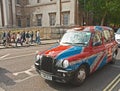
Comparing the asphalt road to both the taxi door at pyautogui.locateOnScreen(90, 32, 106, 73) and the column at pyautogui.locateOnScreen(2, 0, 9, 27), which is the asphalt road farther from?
the column at pyautogui.locateOnScreen(2, 0, 9, 27)

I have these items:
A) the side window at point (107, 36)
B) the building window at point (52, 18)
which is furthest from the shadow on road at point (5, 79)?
the building window at point (52, 18)

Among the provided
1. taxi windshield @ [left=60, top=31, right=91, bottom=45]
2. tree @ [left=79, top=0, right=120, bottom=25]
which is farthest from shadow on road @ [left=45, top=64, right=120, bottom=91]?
tree @ [left=79, top=0, right=120, bottom=25]

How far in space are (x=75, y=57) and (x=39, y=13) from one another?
1401 inches

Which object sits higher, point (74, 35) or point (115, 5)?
point (115, 5)

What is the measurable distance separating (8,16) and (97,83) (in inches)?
1277

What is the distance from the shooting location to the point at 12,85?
6.32 meters

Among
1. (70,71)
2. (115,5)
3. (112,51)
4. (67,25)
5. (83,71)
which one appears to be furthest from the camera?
(67,25)

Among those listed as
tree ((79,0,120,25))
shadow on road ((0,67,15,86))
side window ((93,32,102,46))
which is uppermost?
tree ((79,0,120,25))

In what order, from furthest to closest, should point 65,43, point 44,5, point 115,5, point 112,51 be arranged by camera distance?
1. point 44,5
2. point 115,5
3. point 112,51
4. point 65,43

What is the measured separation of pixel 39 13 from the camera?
4028 cm

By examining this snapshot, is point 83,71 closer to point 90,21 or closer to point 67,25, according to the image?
point 67,25

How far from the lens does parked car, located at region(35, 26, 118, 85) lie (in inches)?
→ 226

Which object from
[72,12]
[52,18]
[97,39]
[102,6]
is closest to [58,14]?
[52,18]

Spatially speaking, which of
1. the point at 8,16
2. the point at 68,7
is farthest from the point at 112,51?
the point at 8,16
